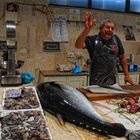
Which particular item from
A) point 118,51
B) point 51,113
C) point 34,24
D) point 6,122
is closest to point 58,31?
point 34,24

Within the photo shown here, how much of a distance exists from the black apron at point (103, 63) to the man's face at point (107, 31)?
0.25 feet

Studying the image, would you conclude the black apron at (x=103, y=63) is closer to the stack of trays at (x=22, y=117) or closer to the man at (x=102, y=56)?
the man at (x=102, y=56)

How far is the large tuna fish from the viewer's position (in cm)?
105

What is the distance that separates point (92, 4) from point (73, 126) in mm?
3472

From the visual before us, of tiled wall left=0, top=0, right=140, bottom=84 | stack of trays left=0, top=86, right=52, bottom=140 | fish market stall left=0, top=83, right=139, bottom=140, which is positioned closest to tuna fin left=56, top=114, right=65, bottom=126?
fish market stall left=0, top=83, right=139, bottom=140

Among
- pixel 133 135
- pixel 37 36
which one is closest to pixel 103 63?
pixel 133 135

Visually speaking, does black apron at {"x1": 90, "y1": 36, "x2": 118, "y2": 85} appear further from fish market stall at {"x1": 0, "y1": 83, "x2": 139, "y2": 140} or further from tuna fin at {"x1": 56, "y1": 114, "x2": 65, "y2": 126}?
tuna fin at {"x1": 56, "y1": 114, "x2": 65, "y2": 126}

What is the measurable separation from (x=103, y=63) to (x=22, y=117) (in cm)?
159

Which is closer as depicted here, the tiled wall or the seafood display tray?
the seafood display tray

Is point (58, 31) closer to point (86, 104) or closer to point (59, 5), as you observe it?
point (59, 5)

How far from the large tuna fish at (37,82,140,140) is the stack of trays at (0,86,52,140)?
2.8 inches

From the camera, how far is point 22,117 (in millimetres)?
1110

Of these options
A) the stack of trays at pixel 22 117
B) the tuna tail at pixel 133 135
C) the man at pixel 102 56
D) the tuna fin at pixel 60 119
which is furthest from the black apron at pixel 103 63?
the tuna tail at pixel 133 135

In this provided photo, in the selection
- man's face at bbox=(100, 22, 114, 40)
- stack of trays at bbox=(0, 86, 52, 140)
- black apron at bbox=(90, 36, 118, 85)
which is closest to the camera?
stack of trays at bbox=(0, 86, 52, 140)
